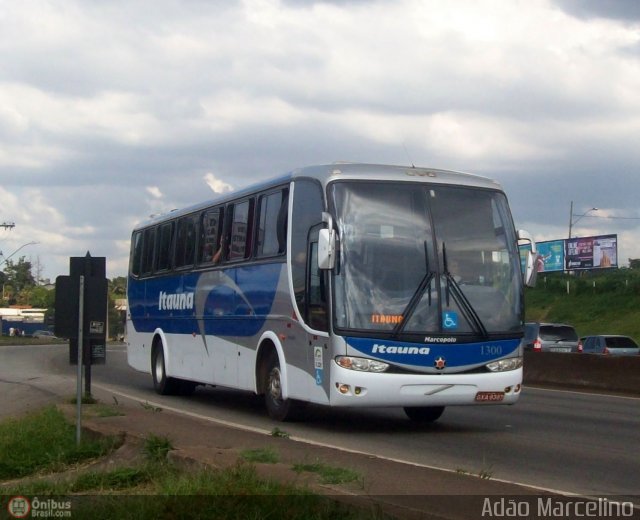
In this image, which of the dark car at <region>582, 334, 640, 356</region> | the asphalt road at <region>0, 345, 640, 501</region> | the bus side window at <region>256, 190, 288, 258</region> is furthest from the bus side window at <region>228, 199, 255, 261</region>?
the dark car at <region>582, 334, 640, 356</region>

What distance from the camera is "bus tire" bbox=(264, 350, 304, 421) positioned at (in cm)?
1530

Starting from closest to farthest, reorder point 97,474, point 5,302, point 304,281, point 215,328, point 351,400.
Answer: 1. point 97,474
2. point 351,400
3. point 304,281
4. point 215,328
5. point 5,302

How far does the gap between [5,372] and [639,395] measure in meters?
18.3

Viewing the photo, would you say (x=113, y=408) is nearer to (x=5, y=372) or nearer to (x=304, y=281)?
(x=304, y=281)

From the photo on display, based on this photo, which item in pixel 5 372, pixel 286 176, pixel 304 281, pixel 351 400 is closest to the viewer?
pixel 351 400

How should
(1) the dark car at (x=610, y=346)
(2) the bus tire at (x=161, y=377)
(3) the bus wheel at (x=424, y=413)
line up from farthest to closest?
(1) the dark car at (x=610, y=346)
(2) the bus tire at (x=161, y=377)
(3) the bus wheel at (x=424, y=413)

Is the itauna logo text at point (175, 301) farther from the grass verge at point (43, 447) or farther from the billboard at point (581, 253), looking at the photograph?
the billboard at point (581, 253)

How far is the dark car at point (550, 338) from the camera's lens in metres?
32.8

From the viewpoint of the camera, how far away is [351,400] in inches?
528

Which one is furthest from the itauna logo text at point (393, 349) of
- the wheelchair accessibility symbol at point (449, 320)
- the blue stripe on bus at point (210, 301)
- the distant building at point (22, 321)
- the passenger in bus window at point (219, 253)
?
the distant building at point (22, 321)

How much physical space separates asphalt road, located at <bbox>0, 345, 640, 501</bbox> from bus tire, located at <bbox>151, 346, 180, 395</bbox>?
259 mm

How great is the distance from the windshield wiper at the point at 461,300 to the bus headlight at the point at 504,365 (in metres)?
0.42

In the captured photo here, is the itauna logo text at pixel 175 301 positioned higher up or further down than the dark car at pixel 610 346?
higher up

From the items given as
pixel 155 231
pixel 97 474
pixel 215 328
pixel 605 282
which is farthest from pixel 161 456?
pixel 605 282
